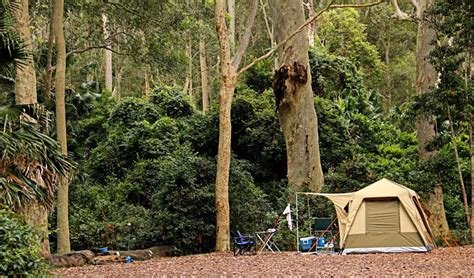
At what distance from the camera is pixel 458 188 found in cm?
2116

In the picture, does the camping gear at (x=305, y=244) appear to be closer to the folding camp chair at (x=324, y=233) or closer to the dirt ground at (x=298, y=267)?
the folding camp chair at (x=324, y=233)

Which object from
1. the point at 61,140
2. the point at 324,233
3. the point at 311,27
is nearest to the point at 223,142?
the point at 324,233

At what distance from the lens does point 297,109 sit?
19281mm

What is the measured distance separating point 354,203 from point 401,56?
2745 centimetres

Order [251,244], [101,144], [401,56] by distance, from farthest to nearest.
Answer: [401,56] < [101,144] < [251,244]

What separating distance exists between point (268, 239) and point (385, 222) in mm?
2905

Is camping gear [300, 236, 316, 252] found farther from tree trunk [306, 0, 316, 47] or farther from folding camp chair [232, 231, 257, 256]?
tree trunk [306, 0, 316, 47]

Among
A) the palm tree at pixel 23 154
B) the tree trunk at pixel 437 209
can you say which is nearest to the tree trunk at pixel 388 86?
the tree trunk at pixel 437 209

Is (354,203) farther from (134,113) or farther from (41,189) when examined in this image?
(134,113)

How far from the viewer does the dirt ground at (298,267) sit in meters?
9.99

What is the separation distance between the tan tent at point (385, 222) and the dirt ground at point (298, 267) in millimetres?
1424

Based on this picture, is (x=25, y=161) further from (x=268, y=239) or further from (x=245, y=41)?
(x=245, y=41)

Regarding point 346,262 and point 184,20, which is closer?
point 346,262

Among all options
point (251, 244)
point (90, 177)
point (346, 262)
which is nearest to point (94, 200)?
point (90, 177)
